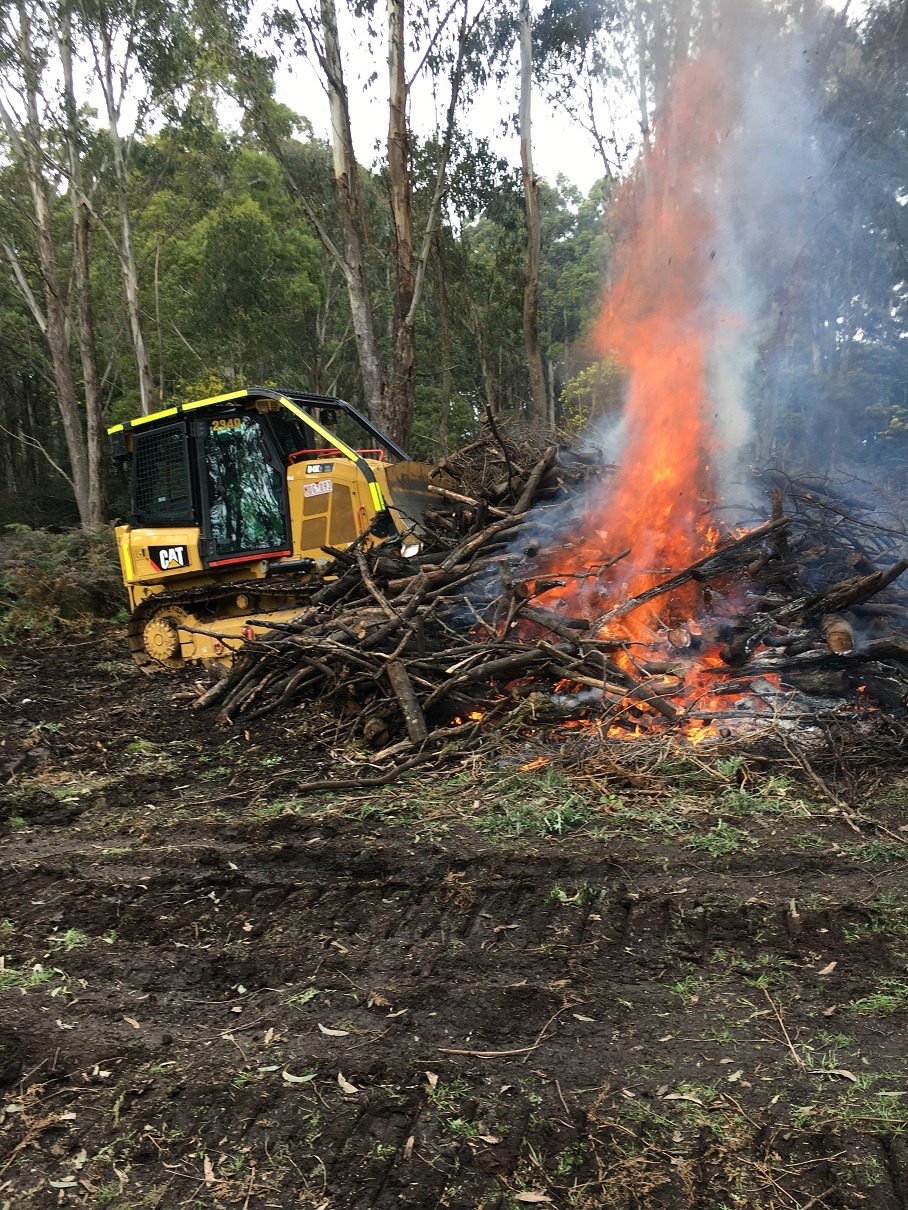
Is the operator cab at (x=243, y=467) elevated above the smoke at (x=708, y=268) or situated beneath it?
situated beneath

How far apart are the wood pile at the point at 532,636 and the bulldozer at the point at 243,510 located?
1207 mm

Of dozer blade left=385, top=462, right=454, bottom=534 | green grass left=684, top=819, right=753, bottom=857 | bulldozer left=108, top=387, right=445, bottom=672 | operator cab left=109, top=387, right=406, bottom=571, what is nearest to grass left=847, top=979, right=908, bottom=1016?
green grass left=684, top=819, right=753, bottom=857

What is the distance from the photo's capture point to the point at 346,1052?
11.2 feet

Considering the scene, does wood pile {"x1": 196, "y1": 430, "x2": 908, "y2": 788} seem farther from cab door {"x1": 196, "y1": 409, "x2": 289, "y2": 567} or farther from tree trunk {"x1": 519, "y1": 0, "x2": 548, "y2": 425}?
tree trunk {"x1": 519, "y1": 0, "x2": 548, "y2": 425}

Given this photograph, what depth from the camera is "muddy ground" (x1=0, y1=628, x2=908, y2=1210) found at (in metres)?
2.81

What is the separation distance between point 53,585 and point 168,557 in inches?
201

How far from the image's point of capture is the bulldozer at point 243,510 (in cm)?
1052

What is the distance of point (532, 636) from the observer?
7797 mm

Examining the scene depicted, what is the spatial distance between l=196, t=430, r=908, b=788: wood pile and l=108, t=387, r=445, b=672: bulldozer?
1.21m

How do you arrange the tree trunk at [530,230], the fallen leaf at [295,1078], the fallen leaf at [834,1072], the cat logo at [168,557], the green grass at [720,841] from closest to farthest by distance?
1. the fallen leaf at [834,1072]
2. the fallen leaf at [295,1078]
3. the green grass at [720,841]
4. the cat logo at [168,557]
5. the tree trunk at [530,230]

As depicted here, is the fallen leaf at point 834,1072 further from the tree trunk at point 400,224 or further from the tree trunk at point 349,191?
the tree trunk at point 349,191

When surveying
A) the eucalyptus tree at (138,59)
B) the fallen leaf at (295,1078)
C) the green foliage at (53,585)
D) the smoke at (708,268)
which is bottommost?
the fallen leaf at (295,1078)

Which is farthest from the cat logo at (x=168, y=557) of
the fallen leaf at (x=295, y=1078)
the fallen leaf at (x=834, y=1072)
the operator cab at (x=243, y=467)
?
the fallen leaf at (x=834, y=1072)

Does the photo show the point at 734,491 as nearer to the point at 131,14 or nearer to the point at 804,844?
the point at 804,844
